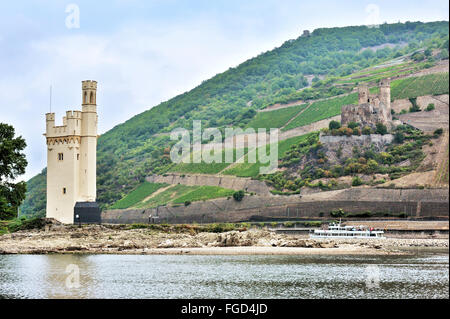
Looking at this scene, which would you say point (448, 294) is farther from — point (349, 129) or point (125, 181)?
point (125, 181)

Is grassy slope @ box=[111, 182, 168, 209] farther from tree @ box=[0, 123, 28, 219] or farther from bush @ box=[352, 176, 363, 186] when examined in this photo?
tree @ box=[0, 123, 28, 219]

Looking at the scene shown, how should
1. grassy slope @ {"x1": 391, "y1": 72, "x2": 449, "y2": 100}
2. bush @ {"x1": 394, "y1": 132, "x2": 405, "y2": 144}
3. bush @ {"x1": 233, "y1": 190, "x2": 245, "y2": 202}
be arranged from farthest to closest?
grassy slope @ {"x1": 391, "y1": 72, "x2": 449, "y2": 100} < bush @ {"x1": 394, "y1": 132, "x2": 405, "y2": 144} < bush @ {"x1": 233, "y1": 190, "x2": 245, "y2": 202}

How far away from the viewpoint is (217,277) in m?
33.7

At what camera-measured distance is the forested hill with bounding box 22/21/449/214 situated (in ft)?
376

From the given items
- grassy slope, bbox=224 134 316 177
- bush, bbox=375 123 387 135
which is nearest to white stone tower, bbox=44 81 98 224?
bush, bbox=375 123 387 135

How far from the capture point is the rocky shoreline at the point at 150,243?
4366cm

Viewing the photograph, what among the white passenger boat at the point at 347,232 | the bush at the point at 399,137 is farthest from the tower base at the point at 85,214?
the bush at the point at 399,137

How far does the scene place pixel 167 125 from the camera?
15300 cm

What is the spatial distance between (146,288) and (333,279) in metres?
7.77

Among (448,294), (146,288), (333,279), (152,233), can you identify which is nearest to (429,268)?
(333,279)

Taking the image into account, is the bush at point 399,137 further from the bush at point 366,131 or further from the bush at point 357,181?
the bush at point 357,181

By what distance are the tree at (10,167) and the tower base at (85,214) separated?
4.54 m

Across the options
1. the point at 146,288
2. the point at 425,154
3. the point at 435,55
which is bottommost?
the point at 146,288

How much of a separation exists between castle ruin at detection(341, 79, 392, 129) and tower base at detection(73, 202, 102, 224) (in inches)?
1817
